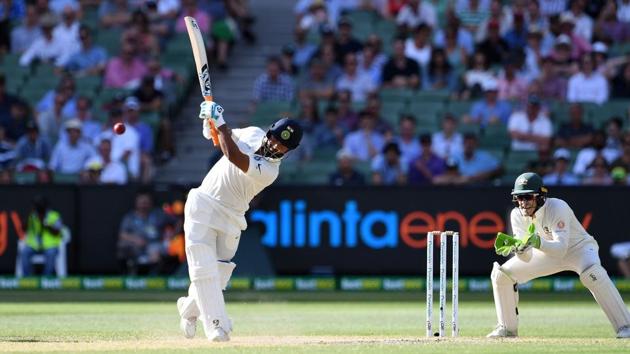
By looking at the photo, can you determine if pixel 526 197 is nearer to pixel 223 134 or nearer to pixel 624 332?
pixel 624 332

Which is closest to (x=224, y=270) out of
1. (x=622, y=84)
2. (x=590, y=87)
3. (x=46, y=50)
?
(x=590, y=87)

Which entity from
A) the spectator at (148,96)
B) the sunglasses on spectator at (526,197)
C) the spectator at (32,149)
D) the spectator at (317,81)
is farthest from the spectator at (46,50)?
the sunglasses on spectator at (526,197)

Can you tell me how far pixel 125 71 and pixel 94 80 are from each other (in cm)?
48

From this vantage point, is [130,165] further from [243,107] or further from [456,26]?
[456,26]

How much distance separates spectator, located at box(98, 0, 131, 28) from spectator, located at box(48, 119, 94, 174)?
3.07 m

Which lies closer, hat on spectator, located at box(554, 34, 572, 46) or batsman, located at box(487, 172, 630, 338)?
batsman, located at box(487, 172, 630, 338)

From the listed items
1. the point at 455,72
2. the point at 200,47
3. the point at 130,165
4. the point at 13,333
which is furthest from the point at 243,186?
the point at 455,72

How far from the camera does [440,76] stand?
1955 cm

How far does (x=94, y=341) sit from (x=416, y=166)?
28.5 feet

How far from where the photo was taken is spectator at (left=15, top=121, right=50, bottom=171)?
18.6 m

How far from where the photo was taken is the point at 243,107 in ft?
68.4

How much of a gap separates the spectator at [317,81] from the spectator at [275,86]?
Result: 21cm

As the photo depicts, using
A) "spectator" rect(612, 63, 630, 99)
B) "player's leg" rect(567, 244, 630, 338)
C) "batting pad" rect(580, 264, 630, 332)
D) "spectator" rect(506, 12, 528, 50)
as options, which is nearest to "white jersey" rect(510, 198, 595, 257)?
"player's leg" rect(567, 244, 630, 338)

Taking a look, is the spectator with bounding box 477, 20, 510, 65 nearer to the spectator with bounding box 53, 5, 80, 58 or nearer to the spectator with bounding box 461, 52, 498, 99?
the spectator with bounding box 461, 52, 498, 99
